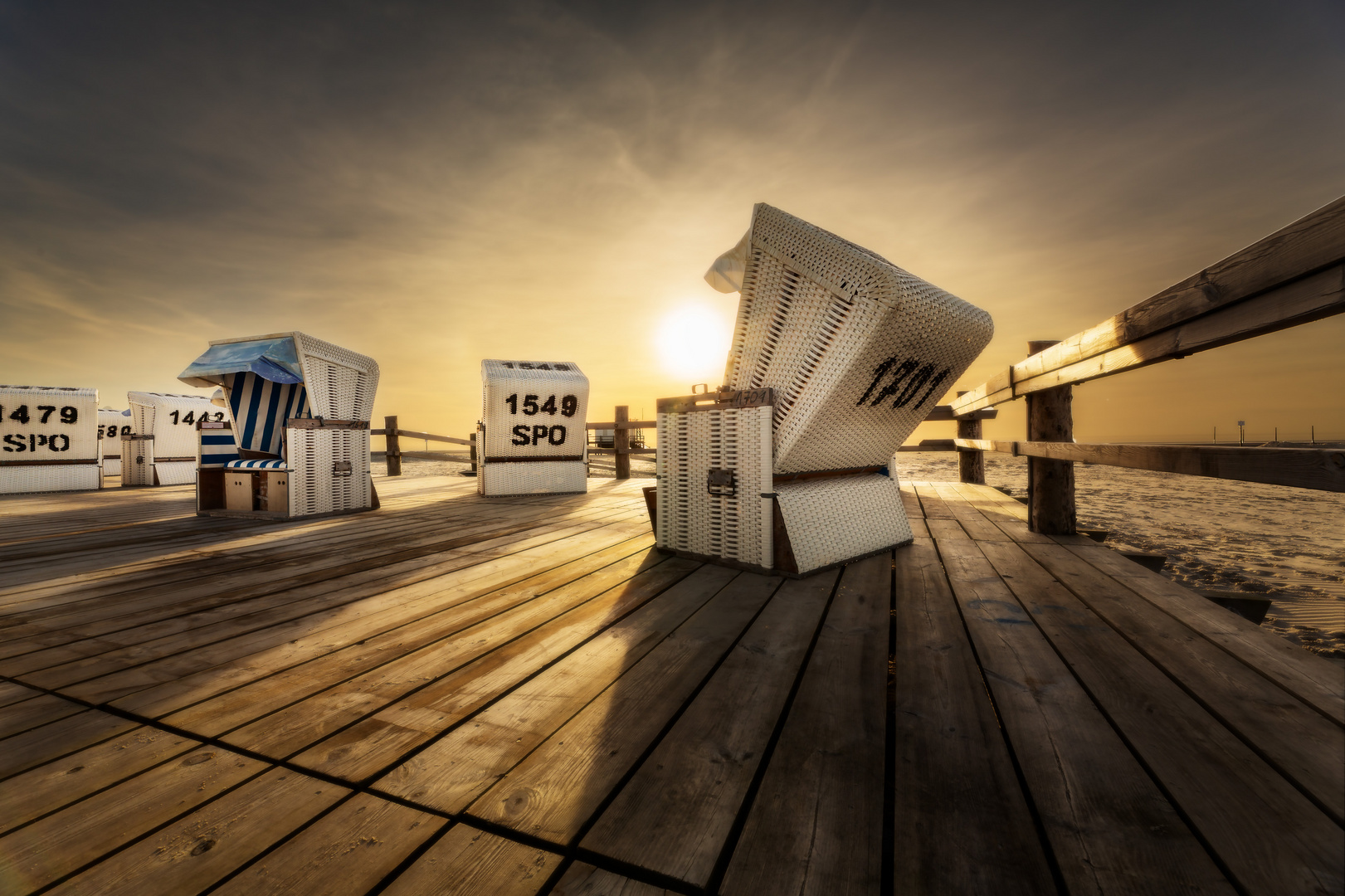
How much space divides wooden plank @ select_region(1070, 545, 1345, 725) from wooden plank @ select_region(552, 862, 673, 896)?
1772 mm

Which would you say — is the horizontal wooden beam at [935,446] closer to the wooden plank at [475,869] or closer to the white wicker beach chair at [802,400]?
the white wicker beach chair at [802,400]

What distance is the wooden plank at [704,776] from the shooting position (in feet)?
3.11

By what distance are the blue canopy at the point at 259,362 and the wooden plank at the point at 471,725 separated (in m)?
5.06

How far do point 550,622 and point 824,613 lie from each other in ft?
3.83

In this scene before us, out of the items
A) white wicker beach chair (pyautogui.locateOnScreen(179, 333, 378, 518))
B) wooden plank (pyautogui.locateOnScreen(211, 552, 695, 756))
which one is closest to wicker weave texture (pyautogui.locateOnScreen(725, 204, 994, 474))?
wooden plank (pyautogui.locateOnScreen(211, 552, 695, 756))

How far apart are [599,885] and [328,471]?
616 centimetres

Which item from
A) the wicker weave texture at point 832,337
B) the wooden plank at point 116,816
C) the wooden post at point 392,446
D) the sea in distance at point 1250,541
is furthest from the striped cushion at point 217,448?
the sea in distance at point 1250,541

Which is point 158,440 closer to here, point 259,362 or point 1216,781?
point 259,362

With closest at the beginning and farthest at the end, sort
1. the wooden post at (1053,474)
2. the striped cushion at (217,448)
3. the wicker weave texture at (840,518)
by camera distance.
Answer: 1. the wicker weave texture at (840,518)
2. the wooden post at (1053,474)
3. the striped cushion at (217,448)

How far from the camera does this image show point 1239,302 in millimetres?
1721

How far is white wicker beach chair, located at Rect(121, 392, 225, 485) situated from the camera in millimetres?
10336

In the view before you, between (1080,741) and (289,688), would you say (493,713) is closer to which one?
(289,688)

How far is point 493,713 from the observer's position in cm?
144

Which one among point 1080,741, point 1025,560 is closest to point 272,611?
point 1080,741
